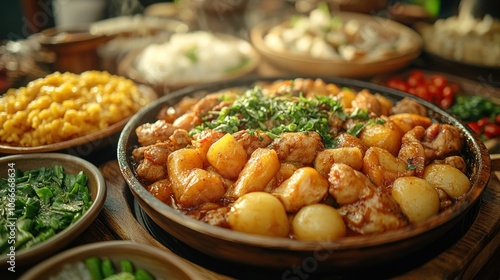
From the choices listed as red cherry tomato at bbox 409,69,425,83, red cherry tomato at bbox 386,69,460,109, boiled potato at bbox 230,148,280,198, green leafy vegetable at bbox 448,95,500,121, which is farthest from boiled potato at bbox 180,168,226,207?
red cherry tomato at bbox 409,69,425,83

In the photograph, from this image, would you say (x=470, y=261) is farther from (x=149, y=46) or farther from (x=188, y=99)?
(x=149, y=46)

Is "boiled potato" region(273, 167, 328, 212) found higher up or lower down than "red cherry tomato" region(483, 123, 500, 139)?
higher up

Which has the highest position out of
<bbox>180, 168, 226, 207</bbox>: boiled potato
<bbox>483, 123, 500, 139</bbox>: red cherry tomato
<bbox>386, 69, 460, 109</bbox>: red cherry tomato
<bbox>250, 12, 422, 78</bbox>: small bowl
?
<bbox>180, 168, 226, 207</bbox>: boiled potato

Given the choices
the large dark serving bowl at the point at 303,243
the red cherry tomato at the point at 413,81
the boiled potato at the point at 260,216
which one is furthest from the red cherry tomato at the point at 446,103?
the boiled potato at the point at 260,216

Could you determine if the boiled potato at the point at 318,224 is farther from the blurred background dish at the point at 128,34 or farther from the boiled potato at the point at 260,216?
the blurred background dish at the point at 128,34

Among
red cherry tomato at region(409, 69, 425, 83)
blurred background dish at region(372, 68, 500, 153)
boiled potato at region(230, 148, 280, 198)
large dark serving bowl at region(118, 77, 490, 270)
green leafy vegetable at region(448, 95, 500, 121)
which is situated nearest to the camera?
large dark serving bowl at region(118, 77, 490, 270)

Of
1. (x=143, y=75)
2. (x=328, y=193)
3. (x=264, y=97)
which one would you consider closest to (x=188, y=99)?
A: (x=264, y=97)

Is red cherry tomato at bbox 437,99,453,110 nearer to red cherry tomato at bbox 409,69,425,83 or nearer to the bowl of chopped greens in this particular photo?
red cherry tomato at bbox 409,69,425,83
